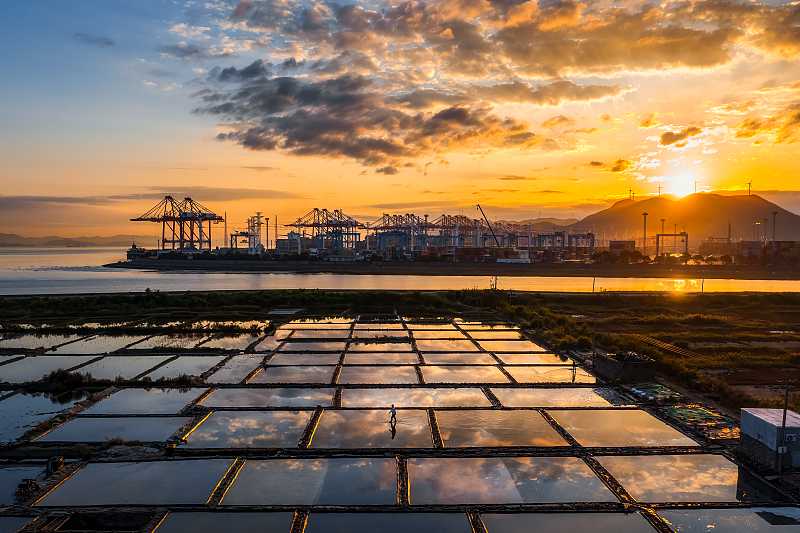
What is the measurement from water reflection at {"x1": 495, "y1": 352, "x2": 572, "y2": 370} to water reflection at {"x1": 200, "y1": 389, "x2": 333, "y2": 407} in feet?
15.5

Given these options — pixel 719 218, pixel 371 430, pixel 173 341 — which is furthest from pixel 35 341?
pixel 719 218

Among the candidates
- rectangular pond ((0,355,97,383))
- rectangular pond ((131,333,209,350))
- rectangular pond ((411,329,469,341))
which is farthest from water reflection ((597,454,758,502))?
rectangular pond ((131,333,209,350))

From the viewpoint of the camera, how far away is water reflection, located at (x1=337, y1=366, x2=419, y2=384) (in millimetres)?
9250

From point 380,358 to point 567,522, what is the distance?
7010 mm

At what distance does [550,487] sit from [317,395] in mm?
4485

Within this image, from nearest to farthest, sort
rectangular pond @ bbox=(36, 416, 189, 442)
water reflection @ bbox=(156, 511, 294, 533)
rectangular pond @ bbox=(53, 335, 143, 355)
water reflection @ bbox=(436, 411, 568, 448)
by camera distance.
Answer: water reflection @ bbox=(156, 511, 294, 533) → water reflection @ bbox=(436, 411, 568, 448) → rectangular pond @ bbox=(36, 416, 189, 442) → rectangular pond @ bbox=(53, 335, 143, 355)

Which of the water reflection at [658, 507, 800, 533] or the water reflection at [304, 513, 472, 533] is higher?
the water reflection at [658, 507, 800, 533]

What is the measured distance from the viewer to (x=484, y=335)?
14570 mm

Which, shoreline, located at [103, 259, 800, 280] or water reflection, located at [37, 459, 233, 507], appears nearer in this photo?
water reflection, located at [37, 459, 233, 507]

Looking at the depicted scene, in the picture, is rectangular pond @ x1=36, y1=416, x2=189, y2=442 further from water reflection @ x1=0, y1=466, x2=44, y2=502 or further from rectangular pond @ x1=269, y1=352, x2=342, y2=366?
rectangular pond @ x1=269, y1=352, x2=342, y2=366

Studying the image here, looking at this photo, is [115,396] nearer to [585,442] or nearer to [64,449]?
[64,449]

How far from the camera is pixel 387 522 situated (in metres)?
4.41

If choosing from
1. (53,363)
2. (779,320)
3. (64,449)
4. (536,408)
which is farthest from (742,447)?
(779,320)

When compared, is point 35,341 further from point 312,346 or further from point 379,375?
point 379,375
